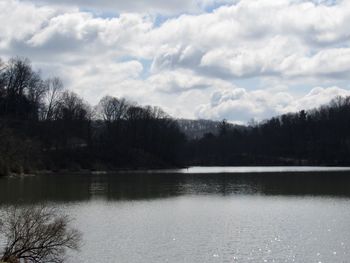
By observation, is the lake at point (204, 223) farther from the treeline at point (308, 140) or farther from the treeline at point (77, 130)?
the treeline at point (308, 140)

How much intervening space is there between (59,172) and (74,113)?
84.6 feet

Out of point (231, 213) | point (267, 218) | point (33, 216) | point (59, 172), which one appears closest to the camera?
point (33, 216)

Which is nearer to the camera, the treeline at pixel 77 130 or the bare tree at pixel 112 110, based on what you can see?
the treeline at pixel 77 130

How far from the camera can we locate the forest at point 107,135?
11886cm

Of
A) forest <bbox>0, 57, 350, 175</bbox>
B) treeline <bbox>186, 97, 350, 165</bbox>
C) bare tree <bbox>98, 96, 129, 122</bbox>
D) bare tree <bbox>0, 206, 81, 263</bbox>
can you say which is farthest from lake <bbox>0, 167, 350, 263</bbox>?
treeline <bbox>186, 97, 350, 165</bbox>

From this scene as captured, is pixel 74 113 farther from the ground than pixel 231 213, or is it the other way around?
pixel 74 113

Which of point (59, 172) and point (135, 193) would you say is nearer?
point (135, 193)

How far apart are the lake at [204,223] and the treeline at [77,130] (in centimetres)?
4744

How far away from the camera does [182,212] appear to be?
1820 inches

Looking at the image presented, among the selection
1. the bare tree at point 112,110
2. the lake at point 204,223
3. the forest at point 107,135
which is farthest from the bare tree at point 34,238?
the bare tree at point 112,110

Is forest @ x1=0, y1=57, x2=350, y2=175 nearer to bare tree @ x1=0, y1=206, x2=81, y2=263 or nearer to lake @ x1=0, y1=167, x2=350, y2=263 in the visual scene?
lake @ x1=0, y1=167, x2=350, y2=263

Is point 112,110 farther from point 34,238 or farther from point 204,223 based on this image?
point 34,238

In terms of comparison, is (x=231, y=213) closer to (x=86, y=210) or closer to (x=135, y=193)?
(x=86, y=210)

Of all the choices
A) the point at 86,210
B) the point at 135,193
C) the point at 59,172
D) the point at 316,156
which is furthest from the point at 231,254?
the point at 316,156
